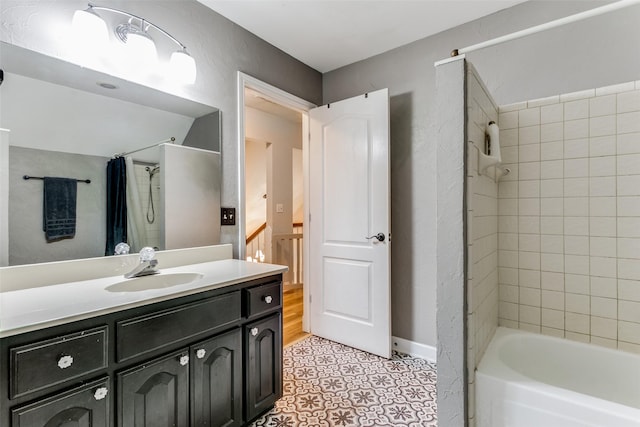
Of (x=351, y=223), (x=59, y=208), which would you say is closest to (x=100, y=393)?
(x=59, y=208)

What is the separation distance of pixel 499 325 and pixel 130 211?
2.28m

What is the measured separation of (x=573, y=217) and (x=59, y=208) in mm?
2628

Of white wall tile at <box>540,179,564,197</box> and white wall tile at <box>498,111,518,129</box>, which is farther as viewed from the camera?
white wall tile at <box>498,111,518,129</box>

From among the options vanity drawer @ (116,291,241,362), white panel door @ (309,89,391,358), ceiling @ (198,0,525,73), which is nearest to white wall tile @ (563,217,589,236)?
white panel door @ (309,89,391,358)

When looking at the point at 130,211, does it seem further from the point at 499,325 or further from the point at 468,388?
the point at 499,325

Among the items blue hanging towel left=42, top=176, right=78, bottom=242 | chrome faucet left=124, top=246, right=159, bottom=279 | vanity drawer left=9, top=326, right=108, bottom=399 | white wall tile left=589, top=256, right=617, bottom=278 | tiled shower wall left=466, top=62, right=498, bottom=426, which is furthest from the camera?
white wall tile left=589, top=256, right=617, bottom=278

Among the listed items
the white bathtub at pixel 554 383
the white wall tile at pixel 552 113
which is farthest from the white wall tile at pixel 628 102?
the white bathtub at pixel 554 383

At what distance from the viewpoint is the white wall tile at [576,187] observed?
5.46 feet

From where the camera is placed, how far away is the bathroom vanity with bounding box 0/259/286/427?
90 centimetres

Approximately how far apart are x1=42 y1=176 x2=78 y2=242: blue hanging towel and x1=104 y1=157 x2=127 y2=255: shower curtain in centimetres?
15

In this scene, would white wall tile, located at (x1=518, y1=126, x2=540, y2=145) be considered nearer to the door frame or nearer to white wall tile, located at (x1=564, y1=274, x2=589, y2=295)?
white wall tile, located at (x1=564, y1=274, x2=589, y2=295)

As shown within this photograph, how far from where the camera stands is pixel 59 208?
1394 mm

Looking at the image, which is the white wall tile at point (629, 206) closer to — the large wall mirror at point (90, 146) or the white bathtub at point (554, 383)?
the white bathtub at point (554, 383)

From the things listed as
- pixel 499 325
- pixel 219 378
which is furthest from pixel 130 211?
pixel 499 325
